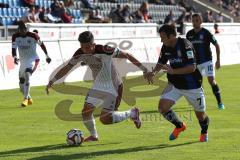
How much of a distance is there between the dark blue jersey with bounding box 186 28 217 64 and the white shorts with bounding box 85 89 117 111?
4.95 meters

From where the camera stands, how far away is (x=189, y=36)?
15688 millimetres

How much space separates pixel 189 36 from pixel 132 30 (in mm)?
14784

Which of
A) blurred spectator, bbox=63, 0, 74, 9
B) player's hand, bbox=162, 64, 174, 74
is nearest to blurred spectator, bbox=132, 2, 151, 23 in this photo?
blurred spectator, bbox=63, 0, 74, 9

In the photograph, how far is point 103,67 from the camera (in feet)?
36.4

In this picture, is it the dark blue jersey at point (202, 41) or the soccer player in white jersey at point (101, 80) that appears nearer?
the soccer player in white jersey at point (101, 80)

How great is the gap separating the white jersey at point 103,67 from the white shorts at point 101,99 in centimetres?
7

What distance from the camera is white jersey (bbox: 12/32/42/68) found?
17.9 m

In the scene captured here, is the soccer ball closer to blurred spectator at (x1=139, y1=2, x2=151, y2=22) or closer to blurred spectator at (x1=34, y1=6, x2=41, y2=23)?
blurred spectator at (x1=34, y1=6, x2=41, y2=23)

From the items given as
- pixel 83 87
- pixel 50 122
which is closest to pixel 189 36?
pixel 50 122

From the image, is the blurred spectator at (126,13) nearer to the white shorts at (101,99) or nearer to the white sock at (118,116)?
the white sock at (118,116)

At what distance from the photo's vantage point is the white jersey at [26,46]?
1794 centimetres

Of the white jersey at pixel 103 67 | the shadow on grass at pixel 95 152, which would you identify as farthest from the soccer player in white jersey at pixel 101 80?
the shadow on grass at pixel 95 152

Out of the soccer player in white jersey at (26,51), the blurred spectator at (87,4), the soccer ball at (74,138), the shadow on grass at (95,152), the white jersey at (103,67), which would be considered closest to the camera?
the shadow on grass at (95,152)

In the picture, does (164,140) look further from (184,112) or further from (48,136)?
(184,112)
